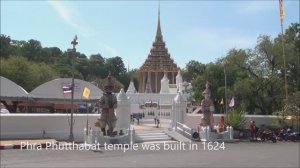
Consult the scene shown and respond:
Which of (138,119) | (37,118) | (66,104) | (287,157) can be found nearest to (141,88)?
(66,104)

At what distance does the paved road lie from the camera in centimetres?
1471

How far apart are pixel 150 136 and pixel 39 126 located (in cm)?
647

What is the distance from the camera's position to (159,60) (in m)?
73.1

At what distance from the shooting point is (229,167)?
14.1m

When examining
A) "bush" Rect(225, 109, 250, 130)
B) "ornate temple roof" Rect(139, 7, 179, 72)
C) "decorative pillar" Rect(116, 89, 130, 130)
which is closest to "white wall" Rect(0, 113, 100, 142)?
"decorative pillar" Rect(116, 89, 130, 130)

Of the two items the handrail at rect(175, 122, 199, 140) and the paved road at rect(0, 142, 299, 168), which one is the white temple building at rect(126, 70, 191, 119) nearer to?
the handrail at rect(175, 122, 199, 140)

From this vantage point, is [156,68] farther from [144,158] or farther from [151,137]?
[144,158]

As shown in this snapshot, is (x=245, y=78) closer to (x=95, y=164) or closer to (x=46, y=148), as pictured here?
(x=46, y=148)

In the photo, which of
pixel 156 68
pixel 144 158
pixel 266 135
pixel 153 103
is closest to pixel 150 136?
pixel 266 135

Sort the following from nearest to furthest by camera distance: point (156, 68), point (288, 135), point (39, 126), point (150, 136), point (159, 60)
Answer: point (39, 126) < point (150, 136) < point (288, 135) < point (156, 68) < point (159, 60)

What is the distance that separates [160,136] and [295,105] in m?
10.9

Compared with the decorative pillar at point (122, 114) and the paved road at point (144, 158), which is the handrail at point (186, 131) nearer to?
the decorative pillar at point (122, 114)

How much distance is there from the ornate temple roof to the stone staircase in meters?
46.1

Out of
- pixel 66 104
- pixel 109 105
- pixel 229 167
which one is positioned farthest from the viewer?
pixel 66 104
